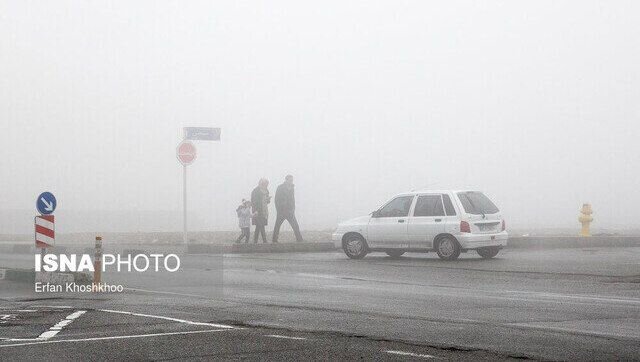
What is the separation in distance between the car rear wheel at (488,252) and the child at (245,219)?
30.5 ft

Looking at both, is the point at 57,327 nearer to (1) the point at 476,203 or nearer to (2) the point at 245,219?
(1) the point at 476,203

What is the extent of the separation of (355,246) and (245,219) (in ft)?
24.9

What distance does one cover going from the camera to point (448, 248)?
2470cm

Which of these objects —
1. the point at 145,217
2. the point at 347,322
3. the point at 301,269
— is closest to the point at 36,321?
the point at 347,322

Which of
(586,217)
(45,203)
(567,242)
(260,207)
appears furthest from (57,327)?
(586,217)

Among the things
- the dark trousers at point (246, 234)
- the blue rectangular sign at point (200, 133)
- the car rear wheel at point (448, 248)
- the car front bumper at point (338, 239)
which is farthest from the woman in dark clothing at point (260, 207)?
the car rear wheel at point (448, 248)

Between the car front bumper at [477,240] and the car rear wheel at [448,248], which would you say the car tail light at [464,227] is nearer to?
the car front bumper at [477,240]

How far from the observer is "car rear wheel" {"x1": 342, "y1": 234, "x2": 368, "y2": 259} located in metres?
26.2

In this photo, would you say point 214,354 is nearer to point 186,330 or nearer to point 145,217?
point 186,330

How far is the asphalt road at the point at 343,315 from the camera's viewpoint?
957 centimetres

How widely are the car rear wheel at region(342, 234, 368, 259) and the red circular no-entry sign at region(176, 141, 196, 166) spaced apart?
766cm

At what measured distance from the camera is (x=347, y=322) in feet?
38.6

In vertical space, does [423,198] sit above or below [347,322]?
above

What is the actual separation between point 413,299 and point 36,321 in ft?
17.0
